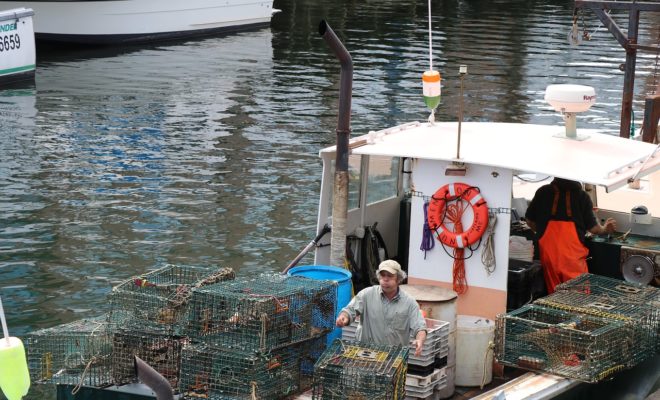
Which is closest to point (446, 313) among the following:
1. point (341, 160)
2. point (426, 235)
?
point (426, 235)

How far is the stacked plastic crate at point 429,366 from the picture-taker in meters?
9.44

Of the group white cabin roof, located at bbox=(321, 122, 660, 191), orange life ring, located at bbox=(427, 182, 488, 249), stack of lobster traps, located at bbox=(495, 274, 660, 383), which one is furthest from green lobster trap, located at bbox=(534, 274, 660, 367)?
white cabin roof, located at bbox=(321, 122, 660, 191)

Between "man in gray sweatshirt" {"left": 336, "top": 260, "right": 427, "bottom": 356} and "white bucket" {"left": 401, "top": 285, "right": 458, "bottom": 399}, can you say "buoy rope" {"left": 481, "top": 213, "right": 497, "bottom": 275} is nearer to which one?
"white bucket" {"left": 401, "top": 285, "right": 458, "bottom": 399}

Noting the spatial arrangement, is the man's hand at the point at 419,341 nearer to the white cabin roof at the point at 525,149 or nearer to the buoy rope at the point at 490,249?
the buoy rope at the point at 490,249

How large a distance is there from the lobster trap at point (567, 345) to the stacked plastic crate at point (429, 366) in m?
0.63

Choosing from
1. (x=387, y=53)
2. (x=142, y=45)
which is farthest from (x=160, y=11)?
(x=387, y=53)

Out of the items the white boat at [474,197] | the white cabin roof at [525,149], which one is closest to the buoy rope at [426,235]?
the white boat at [474,197]

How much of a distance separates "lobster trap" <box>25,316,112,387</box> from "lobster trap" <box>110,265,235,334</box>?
0.22 m

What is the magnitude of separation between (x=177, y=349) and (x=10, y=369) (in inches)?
101

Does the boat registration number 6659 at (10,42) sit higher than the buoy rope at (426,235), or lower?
higher

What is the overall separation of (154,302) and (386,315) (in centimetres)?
198

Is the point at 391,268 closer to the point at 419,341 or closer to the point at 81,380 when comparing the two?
the point at 419,341

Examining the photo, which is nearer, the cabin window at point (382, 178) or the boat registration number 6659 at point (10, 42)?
the cabin window at point (382, 178)

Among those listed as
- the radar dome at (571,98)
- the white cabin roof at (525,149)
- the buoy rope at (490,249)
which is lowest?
the buoy rope at (490,249)
